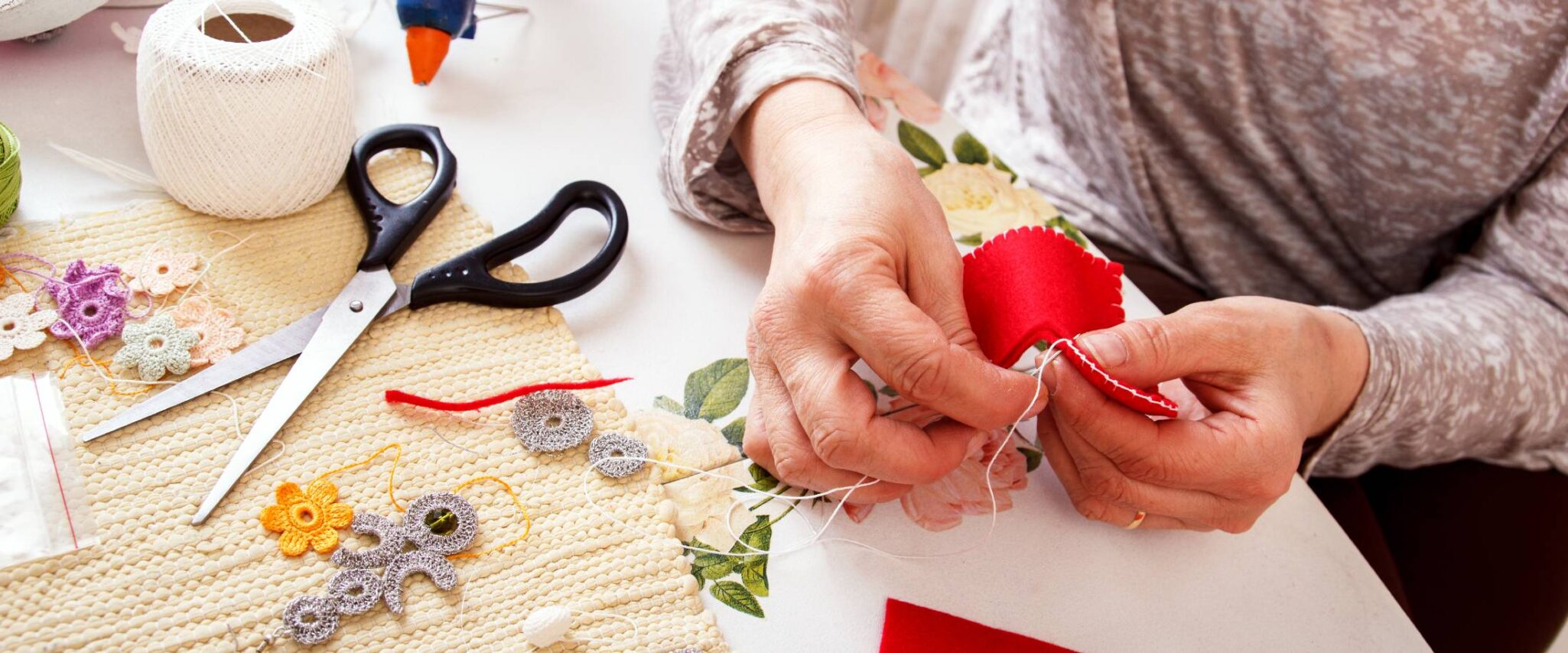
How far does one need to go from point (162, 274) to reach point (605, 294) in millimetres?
302

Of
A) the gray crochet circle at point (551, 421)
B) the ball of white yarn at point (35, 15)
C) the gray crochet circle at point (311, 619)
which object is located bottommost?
the gray crochet circle at point (311, 619)

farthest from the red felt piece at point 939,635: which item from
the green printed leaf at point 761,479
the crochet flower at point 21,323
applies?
the crochet flower at point 21,323

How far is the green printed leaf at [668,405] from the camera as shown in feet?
2.35

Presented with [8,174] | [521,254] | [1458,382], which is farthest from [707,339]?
[1458,382]

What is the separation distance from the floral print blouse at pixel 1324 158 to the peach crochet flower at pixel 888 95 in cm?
8

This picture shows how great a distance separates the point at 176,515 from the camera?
587 mm

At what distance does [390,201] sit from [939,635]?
51 centimetres

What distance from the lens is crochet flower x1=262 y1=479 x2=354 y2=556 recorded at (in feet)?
1.93

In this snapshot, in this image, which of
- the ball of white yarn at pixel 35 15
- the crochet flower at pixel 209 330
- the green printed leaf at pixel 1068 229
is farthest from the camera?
Result: the green printed leaf at pixel 1068 229

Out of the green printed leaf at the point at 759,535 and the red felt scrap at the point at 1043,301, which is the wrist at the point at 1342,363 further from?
the green printed leaf at the point at 759,535

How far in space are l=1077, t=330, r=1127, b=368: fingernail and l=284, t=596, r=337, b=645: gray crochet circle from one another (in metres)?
0.48

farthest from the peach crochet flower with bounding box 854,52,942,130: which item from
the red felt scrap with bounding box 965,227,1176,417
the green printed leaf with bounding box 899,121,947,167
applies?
the red felt scrap with bounding box 965,227,1176,417

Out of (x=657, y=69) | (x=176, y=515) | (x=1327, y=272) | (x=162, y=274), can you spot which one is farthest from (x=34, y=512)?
(x=1327, y=272)

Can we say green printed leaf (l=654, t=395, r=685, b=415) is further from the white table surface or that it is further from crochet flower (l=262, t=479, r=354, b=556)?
crochet flower (l=262, t=479, r=354, b=556)
